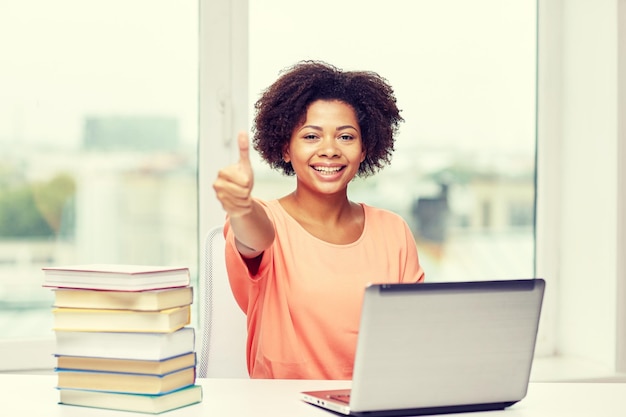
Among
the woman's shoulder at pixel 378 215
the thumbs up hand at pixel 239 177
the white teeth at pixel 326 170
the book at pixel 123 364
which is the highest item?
the white teeth at pixel 326 170

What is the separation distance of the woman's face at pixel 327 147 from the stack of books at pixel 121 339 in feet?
1.79

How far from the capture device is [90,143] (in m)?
2.78

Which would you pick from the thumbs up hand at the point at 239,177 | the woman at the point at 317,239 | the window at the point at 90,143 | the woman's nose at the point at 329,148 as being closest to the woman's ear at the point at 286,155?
the woman at the point at 317,239

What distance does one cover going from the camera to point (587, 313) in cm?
310

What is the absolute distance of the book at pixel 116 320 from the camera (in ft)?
4.38

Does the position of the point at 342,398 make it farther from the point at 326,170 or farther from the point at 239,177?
the point at 326,170

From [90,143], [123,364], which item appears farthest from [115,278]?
[90,143]

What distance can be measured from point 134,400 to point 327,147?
29.3 inches

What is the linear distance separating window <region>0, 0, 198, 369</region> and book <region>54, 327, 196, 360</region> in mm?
1424

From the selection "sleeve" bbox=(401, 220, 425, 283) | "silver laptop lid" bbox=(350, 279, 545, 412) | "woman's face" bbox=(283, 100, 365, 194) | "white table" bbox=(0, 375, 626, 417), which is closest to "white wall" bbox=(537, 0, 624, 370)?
"sleeve" bbox=(401, 220, 425, 283)

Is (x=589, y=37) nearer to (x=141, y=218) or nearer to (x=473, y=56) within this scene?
(x=473, y=56)

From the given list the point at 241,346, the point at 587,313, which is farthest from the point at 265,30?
the point at 587,313

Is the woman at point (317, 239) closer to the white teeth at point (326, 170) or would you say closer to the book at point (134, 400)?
the white teeth at point (326, 170)

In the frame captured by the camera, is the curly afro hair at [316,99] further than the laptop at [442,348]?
Yes
